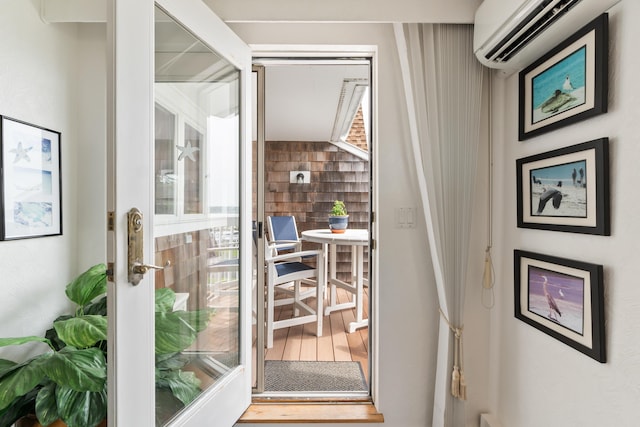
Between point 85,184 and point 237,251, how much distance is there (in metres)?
0.90

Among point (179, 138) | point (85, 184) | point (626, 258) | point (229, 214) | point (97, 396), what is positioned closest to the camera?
point (626, 258)

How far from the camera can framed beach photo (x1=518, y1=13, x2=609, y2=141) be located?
104 cm

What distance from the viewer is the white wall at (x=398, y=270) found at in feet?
5.70

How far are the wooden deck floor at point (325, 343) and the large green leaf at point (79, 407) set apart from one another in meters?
1.48

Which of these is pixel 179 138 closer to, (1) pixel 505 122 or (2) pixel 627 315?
(1) pixel 505 122

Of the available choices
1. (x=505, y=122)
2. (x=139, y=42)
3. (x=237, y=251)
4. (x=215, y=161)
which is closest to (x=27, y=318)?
(x=237, y=251)

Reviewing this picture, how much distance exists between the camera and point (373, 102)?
1.85 metres

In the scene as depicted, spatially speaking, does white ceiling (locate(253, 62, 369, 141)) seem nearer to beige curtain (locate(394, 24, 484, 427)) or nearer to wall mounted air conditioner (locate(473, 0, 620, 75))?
beige curtain (locate(394, 24, 484, 427))

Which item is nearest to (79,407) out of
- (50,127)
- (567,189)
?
(50,127)

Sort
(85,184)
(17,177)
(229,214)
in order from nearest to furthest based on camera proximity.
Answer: (17,177) < (229,214) < (85,184)

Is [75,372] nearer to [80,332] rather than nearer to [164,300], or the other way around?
[80,332]

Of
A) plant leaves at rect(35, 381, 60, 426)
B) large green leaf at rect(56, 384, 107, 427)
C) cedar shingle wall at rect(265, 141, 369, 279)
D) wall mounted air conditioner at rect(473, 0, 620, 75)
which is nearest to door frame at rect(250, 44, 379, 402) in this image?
wall mounted air conditioner at rect(473, 0, 620, 75)

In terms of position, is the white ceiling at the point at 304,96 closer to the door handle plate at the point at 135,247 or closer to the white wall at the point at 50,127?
the white wall at the point at 50,127

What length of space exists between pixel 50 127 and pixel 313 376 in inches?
80.2
